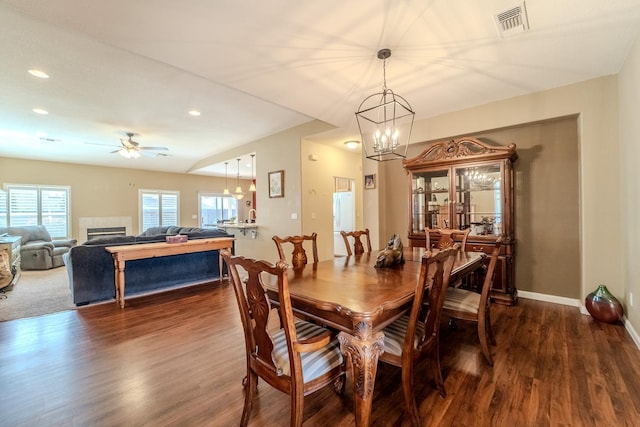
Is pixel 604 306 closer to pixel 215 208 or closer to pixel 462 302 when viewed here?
pixel 462 302

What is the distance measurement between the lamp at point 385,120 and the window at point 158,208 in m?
7.27

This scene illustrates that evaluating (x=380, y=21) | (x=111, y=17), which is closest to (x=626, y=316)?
(x=380, y=21)

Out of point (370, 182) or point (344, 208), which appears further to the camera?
point (344, 208)

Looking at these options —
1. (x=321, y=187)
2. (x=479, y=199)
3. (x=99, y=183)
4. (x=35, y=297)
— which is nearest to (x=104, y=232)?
(x=99, y=183)

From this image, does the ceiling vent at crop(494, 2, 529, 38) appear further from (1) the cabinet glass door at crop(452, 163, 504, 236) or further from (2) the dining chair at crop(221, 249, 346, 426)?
(2) the dining chair at crop(221, 249, 346, 426)

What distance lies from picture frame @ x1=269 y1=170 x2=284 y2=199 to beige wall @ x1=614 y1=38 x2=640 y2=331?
4724mm

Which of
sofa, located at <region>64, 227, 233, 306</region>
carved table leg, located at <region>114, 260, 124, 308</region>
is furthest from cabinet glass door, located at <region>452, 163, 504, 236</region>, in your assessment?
carved table leg, located at <region>114, 260, 124, 308</region>

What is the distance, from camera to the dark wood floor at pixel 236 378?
5.17 ft

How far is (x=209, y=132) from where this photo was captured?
5699mm

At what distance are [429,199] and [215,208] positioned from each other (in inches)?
331

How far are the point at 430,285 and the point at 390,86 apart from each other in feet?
8.13

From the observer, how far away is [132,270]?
3908mm

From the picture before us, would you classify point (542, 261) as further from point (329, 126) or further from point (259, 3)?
point (259, 3)

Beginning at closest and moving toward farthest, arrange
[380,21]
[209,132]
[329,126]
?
[380,21] < [329,126] < [209,132]
